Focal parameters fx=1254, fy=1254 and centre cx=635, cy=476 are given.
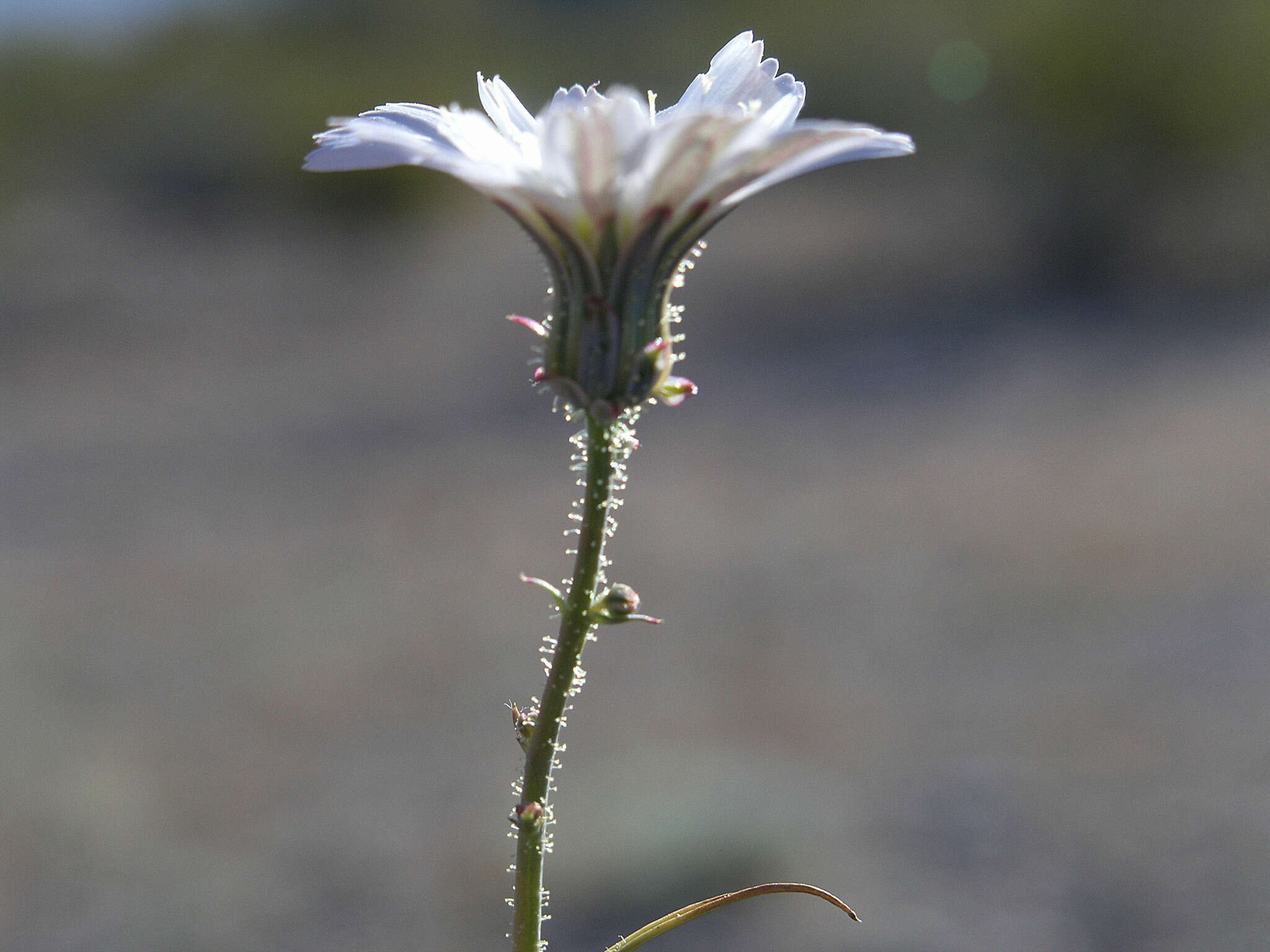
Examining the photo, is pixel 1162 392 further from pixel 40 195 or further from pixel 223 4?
pixel 223 4

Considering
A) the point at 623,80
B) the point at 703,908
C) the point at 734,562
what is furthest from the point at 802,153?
the point at 623,80

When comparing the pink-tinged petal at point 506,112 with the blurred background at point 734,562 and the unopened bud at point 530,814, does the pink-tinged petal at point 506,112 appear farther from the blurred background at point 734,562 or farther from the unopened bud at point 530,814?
the blurred background at point 734,562

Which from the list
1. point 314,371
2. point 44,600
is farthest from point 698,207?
point 314,371

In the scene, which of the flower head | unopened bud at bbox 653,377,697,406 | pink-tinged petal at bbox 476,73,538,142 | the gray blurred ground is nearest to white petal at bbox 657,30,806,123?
the flower head

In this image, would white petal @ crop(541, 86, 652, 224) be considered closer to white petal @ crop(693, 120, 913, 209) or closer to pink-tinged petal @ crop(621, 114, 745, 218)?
pink-tinged petal @ crop(621, 114, 745, 218)

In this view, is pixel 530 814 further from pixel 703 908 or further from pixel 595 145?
pixel 595 145

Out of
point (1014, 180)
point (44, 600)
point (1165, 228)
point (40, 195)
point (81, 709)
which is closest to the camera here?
point (81, 709)
